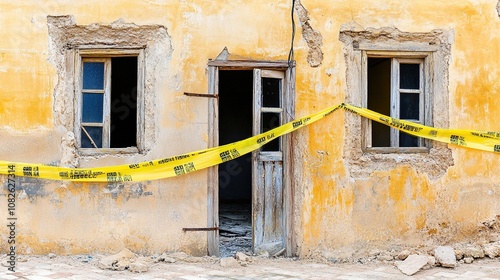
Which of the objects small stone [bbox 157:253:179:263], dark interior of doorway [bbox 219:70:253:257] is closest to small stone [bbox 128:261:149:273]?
small stone [bbox 157:253:179:263]

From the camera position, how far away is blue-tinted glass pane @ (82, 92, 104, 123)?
265 inches

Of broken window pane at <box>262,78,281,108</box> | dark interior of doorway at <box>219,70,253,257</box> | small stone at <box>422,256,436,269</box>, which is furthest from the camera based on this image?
dark interior of doorway at <box>219,70,253,257</box>

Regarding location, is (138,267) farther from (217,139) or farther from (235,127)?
(235,127)

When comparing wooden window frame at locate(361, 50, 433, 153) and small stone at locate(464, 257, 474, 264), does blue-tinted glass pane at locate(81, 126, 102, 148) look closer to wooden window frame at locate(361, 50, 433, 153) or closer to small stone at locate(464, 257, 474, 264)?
wooden window frame at locate(361, 50, 433, 153)

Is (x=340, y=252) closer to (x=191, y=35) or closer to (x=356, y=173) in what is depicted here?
(x=356, y=173)

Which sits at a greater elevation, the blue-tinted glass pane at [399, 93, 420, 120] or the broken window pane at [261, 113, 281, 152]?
the blue-tinted glass pane at [399, 93, 420, 120]

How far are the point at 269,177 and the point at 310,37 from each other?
5.51 ft

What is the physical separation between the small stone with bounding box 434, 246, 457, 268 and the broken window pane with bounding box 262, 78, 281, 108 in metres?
2.42

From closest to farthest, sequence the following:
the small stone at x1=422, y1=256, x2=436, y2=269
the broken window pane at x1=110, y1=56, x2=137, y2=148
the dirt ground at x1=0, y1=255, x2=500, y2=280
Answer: the dirt ground at x1=0, y1=255, x2=500, y2=280, the small stone at x1=422, y1=256, x2=436, y2=269, the broken window pane at x1=110, y1=56, x2=137, y2=148

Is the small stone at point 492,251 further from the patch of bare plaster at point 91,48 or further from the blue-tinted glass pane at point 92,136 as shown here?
the blue-tinted glass pane at point 92,136

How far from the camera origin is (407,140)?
7078 millimetres

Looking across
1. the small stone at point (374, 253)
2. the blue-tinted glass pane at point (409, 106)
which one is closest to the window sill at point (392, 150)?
the blue-tinted glass pane at point (409, 106)

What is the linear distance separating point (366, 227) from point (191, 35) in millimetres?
2980

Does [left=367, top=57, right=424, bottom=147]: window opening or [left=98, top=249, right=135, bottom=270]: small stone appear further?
[left=367, top=57, right=424, bottom=147]: window opening
